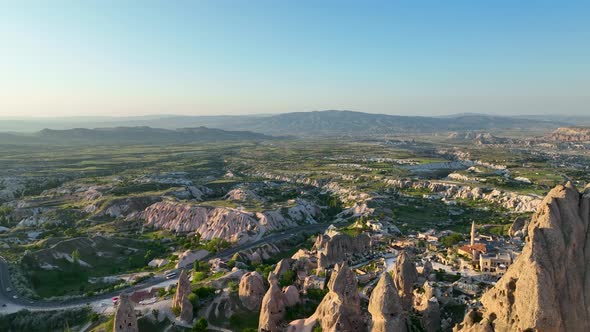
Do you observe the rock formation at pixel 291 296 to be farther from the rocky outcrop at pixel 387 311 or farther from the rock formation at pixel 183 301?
the rocky outcrop at pixel 387 311

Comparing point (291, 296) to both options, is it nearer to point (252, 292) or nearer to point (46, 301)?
point (252, 292)

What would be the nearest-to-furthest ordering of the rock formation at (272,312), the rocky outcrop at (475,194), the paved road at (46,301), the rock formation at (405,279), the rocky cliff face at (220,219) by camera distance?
1. the rock formation at (272,312)
2. the rock formation at (405,279)
3. the paved road at (46,301)
4. the rocky cliff face at (220,219)
5. the rocky outcrop at (475,194)

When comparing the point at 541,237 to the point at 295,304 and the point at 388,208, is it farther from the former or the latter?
the point at 388,208

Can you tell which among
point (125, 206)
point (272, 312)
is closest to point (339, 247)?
point (272, 312)

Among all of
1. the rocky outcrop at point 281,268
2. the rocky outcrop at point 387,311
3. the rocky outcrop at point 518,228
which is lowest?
the rocky outcrop at point 518,228

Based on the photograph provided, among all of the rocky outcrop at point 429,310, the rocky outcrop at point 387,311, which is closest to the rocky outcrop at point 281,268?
the rocky outcrop at point 429,310

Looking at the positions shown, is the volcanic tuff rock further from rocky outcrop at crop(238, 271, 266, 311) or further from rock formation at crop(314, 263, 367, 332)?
rocky outcrop at crop(238, 271, 266, 311)
